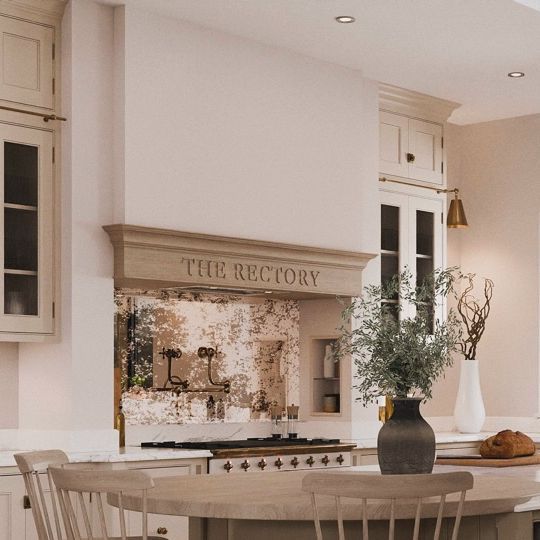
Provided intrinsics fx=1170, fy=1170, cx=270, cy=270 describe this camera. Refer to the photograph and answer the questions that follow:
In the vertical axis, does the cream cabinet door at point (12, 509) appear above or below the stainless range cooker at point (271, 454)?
below

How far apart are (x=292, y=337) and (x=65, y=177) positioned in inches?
79.8

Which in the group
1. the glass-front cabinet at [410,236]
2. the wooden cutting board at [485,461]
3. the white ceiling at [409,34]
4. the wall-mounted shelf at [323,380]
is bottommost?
the wooden cutting board at [485,461]

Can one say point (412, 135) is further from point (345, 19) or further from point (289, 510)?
point (289, 510)

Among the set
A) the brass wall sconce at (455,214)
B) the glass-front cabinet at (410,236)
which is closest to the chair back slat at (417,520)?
the glass-front cabinet at (410,236)

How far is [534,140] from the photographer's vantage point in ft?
24.9

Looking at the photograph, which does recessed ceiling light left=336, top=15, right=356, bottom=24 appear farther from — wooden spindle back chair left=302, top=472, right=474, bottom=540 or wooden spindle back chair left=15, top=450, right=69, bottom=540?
wooden spindle back chair left=302, top=472, right=474, bottom=540

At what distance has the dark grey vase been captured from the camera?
11.7ft

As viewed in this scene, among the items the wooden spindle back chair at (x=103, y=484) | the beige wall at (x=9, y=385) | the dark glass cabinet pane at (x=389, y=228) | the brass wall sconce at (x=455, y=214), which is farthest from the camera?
the brass wall sconce at (x=455, y=214)

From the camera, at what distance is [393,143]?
23.2ft

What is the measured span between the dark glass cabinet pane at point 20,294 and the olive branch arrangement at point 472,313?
2.96 metres

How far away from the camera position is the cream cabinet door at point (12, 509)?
4.62 m

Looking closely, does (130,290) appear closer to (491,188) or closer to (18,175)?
(18,175)

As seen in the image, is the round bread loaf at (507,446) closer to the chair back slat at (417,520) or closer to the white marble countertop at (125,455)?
the white marble countertop at (125,455)

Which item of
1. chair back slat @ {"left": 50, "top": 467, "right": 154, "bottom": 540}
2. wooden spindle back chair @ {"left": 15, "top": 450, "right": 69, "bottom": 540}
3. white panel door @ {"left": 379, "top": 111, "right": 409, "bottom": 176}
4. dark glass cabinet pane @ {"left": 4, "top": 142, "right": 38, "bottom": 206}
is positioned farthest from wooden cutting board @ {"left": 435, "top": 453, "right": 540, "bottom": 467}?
white panel door @ {"left": 379, "top": 111, "right": 409, "bottom": 176}
